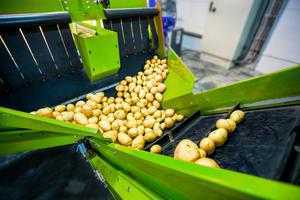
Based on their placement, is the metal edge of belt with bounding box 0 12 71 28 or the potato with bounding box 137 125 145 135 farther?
the potato with bounding box 137 125 145 135

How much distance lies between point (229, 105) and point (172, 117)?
48 cm

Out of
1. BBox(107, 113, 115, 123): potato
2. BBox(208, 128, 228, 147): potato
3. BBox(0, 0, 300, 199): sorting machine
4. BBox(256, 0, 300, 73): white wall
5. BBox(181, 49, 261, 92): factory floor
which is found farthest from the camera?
BBox(181, 49, 261, 92): factory floor

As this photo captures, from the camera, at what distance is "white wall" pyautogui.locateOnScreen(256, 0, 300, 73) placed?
311 centimetres

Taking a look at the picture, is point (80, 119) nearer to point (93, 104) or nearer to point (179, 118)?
point (93, 104)

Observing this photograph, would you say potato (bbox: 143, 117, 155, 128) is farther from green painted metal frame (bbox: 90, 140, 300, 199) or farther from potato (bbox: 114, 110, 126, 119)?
green painted metal frame (bbox: 90, 140, 300, 199)

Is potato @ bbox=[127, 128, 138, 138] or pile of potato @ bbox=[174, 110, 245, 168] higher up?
pile of potato @ bbox=[174, 110, 245, 168]

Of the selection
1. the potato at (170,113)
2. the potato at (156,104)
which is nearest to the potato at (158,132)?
the potato at (170,113)

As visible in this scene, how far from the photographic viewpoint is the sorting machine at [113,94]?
54 centimetres

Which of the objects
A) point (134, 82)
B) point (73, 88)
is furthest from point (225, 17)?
point (73, 88)

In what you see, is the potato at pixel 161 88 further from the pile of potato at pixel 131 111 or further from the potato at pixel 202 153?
the potato at pixel 202 153

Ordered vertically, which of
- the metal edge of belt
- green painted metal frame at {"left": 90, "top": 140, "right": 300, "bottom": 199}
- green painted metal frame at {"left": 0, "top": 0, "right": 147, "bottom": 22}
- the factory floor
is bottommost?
the factory floor

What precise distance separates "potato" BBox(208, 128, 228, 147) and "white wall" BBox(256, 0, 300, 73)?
3782 mm

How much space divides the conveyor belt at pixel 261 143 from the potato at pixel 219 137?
1.6 inches

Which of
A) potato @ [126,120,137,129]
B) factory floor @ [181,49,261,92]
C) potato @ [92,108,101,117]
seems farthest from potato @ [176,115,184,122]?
factory floor @ [181,49,261,92]
